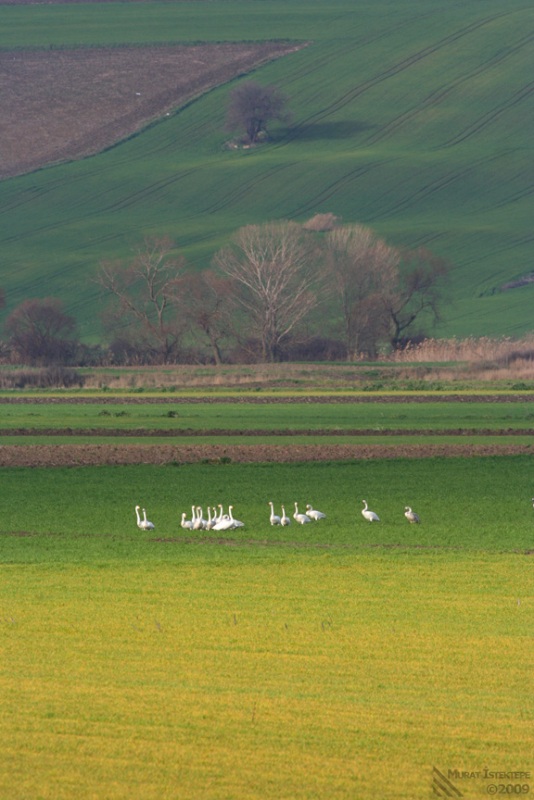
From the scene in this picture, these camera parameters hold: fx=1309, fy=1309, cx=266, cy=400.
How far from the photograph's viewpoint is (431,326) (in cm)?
10750

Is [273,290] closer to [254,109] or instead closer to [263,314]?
[263,314]

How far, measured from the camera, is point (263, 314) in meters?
93.2

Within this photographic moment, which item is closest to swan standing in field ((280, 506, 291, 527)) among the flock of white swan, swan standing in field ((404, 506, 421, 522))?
the flock of white swan

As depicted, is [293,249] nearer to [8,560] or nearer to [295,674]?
[8,560]

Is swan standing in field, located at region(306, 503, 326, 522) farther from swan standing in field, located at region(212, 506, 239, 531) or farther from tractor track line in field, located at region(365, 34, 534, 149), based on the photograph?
tractor track line in field, located at region(365, 34, 534, 149)

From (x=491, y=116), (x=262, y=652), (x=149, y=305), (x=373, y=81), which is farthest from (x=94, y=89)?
(x=262, y=652)

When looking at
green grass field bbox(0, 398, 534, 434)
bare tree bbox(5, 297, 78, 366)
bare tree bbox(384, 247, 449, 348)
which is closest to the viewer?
green grass field bbox(0, 398, 534, 434)

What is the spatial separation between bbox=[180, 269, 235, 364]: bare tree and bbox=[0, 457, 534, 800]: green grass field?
64.0 meters

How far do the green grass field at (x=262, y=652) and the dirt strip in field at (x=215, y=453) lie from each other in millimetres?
7724

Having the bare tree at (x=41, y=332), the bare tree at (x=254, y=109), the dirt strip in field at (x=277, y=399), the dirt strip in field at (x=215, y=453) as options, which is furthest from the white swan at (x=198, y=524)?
the bare tree at (x=254, y=109)

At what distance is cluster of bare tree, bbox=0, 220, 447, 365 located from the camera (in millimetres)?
93062

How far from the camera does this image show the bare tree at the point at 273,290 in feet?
303

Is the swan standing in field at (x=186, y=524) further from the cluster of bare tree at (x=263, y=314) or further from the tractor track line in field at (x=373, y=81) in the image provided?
the tractor track line in field at (x=373, y=81)

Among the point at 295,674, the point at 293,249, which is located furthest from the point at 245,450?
the point at 293,249
